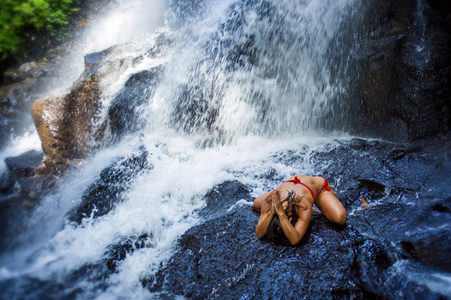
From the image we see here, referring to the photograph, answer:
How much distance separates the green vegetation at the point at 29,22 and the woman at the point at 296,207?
869cm

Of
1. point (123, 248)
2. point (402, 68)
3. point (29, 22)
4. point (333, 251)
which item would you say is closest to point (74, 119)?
point (123, 248)

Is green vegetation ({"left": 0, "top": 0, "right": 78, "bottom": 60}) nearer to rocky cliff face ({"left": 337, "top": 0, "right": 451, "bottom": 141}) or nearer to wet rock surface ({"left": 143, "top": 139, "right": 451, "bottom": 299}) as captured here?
wet rock surface ({"left": 143, "top": 139, "right": 451, "bottom": 299})

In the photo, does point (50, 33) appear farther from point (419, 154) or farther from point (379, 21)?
point (419, 154)

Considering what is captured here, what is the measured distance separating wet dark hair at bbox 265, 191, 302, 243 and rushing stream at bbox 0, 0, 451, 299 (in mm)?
736

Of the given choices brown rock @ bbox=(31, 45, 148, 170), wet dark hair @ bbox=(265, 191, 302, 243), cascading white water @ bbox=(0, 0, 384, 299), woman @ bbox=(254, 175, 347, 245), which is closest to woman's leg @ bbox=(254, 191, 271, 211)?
woman @ bbox=(254, 175, 347, 245)

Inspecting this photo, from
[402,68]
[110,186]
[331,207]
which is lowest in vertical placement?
[110,186]

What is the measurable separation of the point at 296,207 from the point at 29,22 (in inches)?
463

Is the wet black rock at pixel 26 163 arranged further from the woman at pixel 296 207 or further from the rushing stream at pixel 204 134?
the woman at pixel 296 207

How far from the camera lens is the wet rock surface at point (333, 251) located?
2.50m

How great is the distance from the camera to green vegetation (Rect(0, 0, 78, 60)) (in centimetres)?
789

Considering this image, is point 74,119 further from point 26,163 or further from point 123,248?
point 123,248

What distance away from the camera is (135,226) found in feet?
12.5

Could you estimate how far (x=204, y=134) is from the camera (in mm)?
6316

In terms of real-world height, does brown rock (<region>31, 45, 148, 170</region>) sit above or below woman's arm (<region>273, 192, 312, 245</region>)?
above
